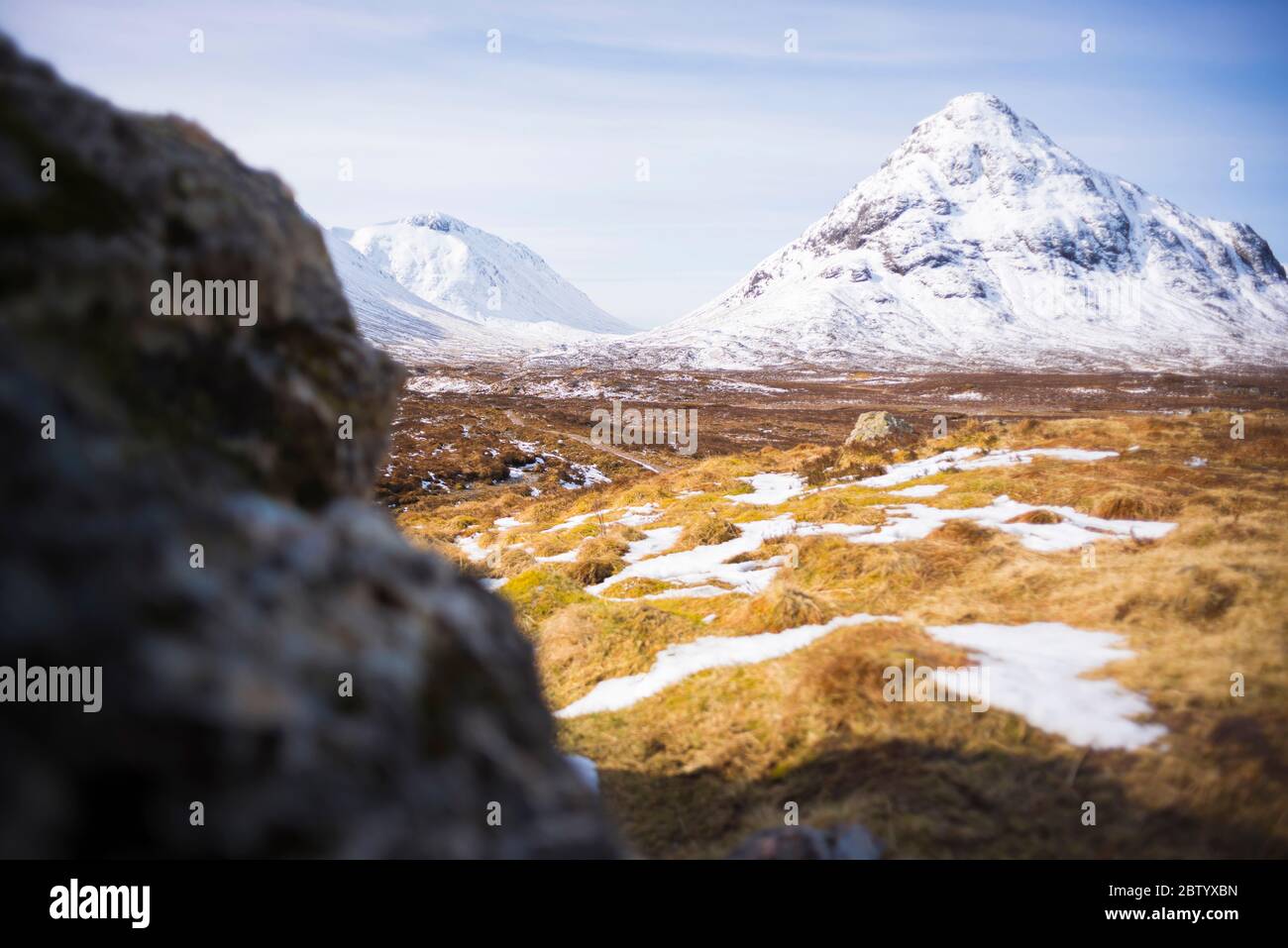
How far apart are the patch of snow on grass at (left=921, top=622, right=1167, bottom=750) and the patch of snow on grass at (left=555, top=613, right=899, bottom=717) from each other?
1.06 metres

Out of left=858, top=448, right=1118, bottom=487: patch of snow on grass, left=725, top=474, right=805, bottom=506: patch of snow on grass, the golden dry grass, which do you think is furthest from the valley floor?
left=725, top=474, right=805, bottom=506: patch of snow on grass

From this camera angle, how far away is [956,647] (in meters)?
6.07

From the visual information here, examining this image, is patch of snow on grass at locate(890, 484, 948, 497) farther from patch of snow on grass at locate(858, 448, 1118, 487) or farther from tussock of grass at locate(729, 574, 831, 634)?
tussock of grass at locate(729, 574, 831, 634)

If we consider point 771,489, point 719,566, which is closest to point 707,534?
point 719,566

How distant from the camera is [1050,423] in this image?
18.9m

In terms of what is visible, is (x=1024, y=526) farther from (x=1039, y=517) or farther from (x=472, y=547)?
(x=472, y=547)

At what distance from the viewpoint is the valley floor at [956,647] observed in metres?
4.14

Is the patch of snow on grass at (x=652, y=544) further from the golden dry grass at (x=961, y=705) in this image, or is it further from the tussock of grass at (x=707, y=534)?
the golden dry grass at (x=961, y=705)

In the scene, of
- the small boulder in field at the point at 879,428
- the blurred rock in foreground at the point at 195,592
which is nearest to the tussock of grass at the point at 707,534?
the blurred rock in foreground at the point at 195,592

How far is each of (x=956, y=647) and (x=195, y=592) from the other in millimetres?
6130

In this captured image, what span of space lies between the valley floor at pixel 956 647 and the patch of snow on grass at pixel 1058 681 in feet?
0.08

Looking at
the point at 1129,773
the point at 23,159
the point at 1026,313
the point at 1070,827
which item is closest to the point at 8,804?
the point at 23,159

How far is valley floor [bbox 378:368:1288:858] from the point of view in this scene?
414 cm
